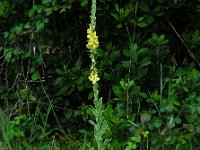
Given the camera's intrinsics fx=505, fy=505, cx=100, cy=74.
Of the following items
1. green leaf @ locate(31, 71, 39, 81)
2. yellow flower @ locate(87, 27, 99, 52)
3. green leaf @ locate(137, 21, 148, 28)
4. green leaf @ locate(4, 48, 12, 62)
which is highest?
green leaf @ locate(137, 21, 148, 28)

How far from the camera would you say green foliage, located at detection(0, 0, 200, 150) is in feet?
11.3

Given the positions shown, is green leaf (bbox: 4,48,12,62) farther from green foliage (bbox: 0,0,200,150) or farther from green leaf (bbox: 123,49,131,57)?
green leaf (bbox: 123,49,131,57)

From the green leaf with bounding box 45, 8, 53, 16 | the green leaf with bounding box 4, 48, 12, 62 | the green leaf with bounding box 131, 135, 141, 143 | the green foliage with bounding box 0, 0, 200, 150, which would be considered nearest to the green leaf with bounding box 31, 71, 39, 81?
the green foliage with bounding box 0, 0, 200, 150

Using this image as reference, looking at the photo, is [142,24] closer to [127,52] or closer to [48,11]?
[127,52]

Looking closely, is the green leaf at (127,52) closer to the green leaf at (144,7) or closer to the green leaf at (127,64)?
the green leaf at (127,64)

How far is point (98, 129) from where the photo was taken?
90.9 inches

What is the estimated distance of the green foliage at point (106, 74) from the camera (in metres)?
3.46

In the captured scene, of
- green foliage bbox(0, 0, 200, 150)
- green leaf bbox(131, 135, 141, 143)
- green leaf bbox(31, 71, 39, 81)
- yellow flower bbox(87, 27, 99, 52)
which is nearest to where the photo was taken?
yellow flower bbox(87, 27, 99, 52)

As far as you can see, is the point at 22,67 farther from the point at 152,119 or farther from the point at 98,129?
the point at 98,129

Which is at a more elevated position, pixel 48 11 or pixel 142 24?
pixel 48 11

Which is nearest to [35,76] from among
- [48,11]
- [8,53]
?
[8,53]

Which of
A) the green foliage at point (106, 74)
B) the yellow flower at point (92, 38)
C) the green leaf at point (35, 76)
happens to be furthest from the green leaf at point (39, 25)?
the yellow flower at point (92, 38)

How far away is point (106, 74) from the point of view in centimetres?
367

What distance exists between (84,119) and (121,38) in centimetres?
70
